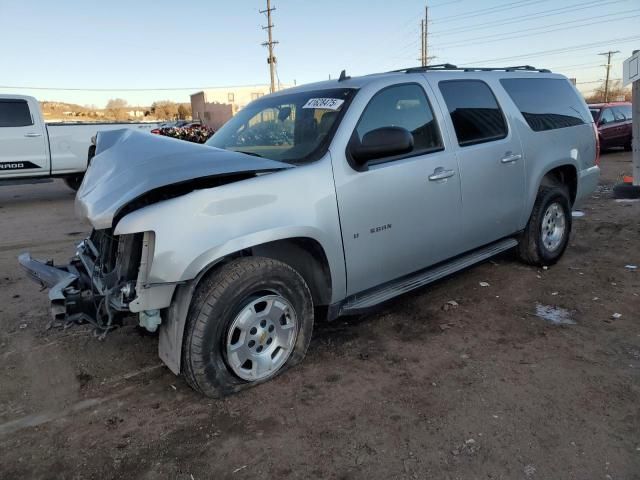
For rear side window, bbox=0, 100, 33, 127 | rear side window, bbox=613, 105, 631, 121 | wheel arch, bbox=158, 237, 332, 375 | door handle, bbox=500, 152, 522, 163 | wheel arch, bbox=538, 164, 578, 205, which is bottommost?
wheel arch, bbox=158, 237, 332, 375

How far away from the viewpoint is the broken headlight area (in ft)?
9.18

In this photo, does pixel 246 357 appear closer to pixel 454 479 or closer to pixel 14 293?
pixel 454 479

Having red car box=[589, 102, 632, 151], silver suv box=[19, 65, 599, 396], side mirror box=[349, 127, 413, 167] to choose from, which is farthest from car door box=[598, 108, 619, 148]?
side mirror box=[349, 127, 413, 167]

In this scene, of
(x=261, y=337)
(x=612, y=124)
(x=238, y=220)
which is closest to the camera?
(x=238, y=220)

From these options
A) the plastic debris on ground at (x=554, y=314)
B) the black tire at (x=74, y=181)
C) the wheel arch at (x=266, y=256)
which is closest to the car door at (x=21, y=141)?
the black tire at (x=74, y=181)

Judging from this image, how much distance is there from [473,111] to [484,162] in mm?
456

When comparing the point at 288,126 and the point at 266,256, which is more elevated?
the point at 288,126

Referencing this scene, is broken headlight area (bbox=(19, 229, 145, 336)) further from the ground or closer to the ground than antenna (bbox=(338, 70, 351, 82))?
closer to the ground

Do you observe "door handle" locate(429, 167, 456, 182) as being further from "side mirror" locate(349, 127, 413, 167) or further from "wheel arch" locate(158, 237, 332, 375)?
"wheel arch" locate(158, 237, 332, 375)

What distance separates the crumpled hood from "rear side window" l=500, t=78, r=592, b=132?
289 cm

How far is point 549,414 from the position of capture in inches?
108

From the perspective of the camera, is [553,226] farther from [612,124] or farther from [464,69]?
[612,124]

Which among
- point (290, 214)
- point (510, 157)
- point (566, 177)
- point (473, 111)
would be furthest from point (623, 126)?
point (290, 214)

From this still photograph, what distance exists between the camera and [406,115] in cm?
369
